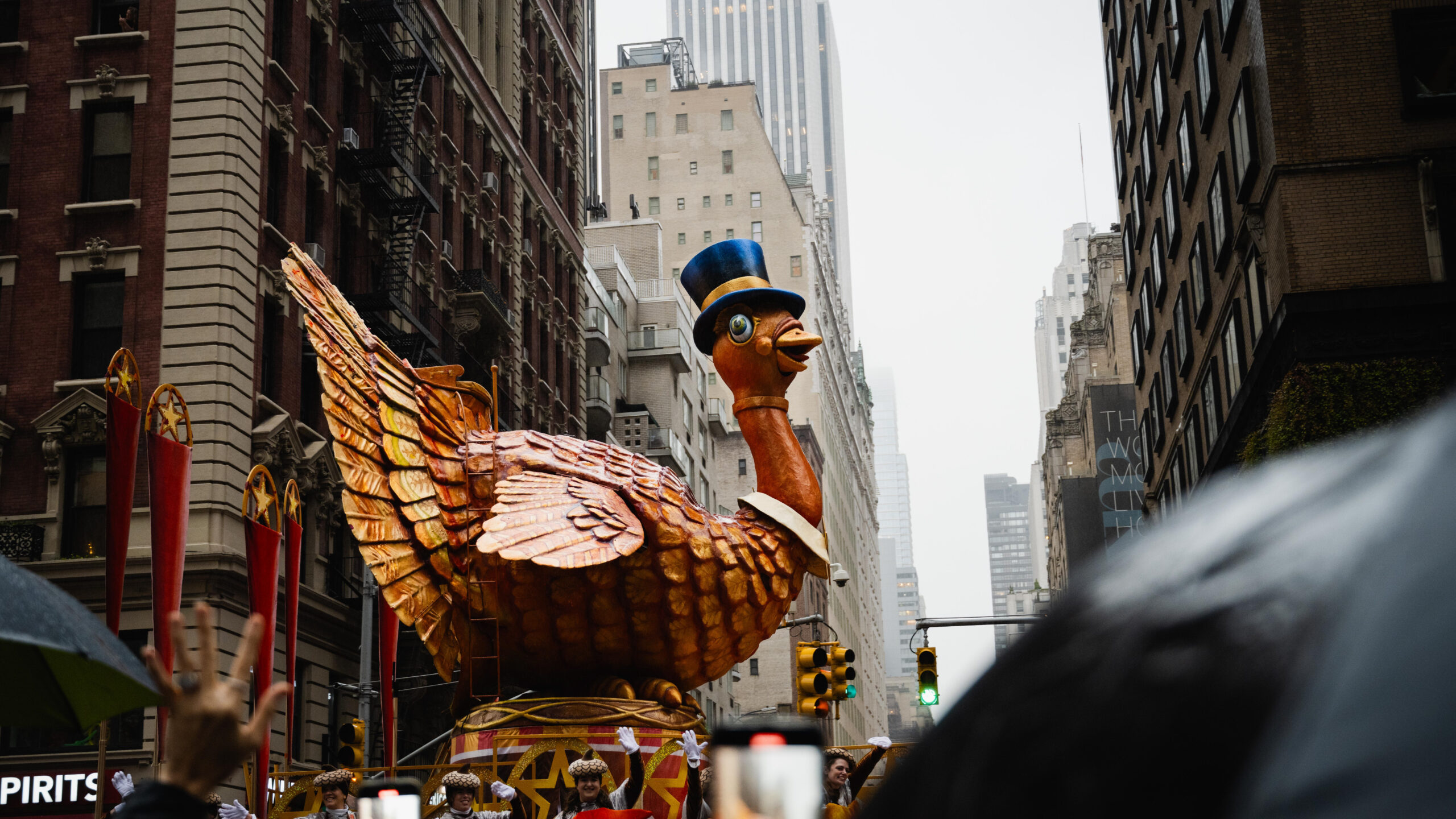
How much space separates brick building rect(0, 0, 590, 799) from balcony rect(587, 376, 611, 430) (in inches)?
757

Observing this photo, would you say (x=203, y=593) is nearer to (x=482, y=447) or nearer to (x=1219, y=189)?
(x=482, y=447)

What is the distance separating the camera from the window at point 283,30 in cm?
2875

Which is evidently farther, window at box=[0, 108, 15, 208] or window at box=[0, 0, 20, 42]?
window at box=[0, 0, 20, 42]

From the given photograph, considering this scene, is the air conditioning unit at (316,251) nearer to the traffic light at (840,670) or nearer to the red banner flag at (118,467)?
the traffic light at (840,670)

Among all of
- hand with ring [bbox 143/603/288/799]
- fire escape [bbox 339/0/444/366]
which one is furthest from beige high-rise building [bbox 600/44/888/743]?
hand with ring [bbox 143/603/288/799]

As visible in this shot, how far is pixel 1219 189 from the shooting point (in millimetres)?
29891

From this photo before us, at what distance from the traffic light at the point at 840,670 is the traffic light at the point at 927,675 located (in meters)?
4.87

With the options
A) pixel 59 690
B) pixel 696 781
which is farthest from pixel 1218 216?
pixel 59 690

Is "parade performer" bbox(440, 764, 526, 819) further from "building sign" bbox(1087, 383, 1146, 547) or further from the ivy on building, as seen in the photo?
"building sign" bbox(1087, 383, 1146, 547)

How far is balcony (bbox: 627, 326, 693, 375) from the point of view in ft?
202

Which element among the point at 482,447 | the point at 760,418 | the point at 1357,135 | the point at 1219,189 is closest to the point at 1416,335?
the point at 1357,135

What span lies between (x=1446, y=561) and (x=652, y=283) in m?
66.6

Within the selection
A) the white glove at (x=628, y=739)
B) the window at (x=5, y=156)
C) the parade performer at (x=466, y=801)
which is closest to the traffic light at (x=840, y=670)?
the white glove at (x=628, y=739)

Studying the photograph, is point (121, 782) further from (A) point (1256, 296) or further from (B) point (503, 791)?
(A) point (1256, 296)
